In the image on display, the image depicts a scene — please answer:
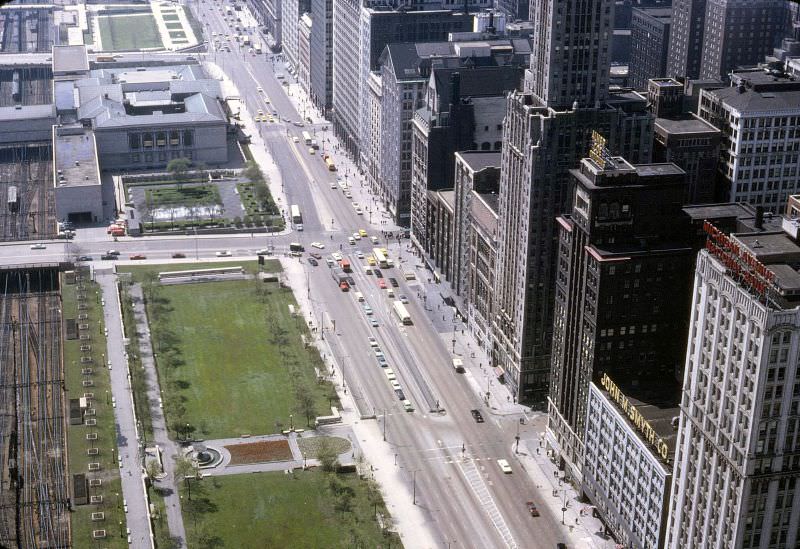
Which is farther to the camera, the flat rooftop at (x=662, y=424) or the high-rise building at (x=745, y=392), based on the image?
the flat rooftop at (x=662, y=424)

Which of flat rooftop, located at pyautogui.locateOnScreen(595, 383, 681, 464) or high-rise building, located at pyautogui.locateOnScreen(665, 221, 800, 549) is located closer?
high-rise building, located at pyautogui.locateOnScreen(665, 221, 800, 549)

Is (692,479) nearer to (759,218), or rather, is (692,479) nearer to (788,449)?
(788,449)

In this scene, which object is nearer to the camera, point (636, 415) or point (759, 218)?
point (759, 218)

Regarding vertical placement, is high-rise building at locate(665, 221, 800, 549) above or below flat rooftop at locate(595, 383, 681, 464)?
above

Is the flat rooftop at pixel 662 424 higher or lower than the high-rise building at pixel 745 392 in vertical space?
lower

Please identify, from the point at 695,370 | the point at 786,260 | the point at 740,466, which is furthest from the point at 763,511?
the point at 786,260

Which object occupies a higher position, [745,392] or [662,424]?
[745,392]

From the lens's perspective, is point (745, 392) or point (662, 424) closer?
point (745, 392)

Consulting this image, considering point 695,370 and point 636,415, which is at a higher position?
point 695,370
